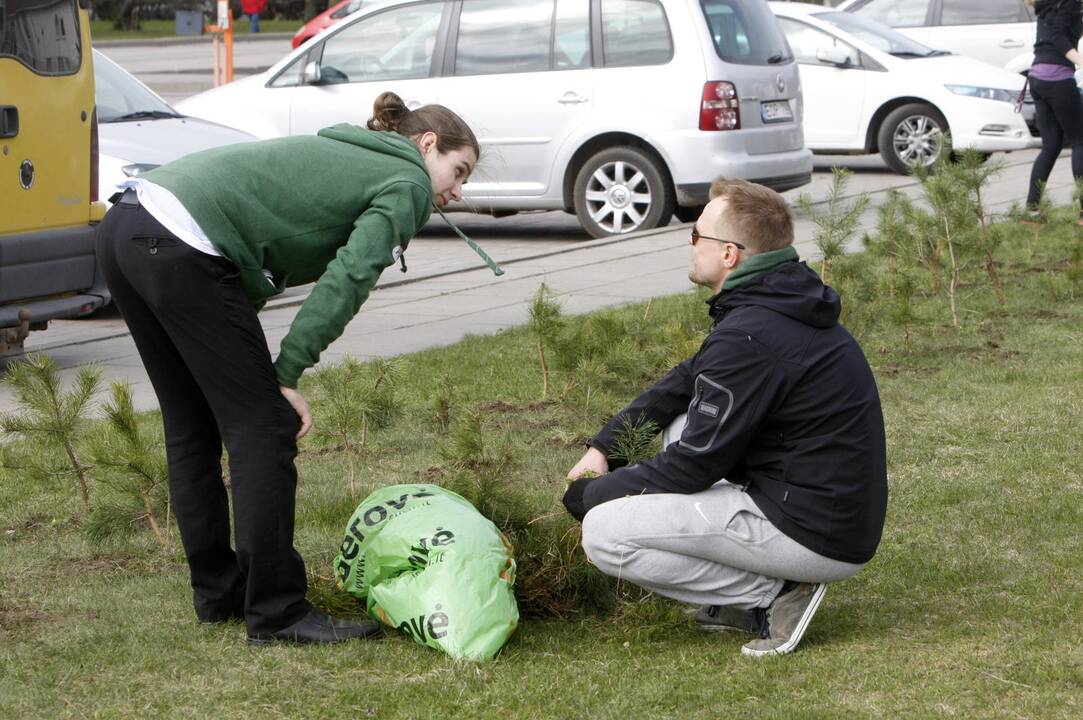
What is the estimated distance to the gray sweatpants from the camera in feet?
12.2

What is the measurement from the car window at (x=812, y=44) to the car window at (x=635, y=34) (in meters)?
3.73

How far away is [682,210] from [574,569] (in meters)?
8.47

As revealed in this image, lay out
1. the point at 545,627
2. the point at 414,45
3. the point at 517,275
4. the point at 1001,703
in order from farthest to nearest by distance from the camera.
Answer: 1. the point at 414,45
2. the point at 517,275
3. the point at 545,627
4. the point at 1001,703

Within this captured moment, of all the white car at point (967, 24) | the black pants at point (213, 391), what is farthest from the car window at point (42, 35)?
the white car at point (967, 24)

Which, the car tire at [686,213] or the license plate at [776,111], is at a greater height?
the license plate at [776,111]

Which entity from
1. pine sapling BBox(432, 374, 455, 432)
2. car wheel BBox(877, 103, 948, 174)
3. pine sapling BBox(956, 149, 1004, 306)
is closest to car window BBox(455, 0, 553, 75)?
pine sapling BBox(956, 149, 1004, 306)

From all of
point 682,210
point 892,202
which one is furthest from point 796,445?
point 682,210

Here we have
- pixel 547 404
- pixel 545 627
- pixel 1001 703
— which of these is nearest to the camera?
pixel 1001 703

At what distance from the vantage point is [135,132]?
30.8 ft

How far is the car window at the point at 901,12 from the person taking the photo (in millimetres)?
17391

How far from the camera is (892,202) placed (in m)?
7.98

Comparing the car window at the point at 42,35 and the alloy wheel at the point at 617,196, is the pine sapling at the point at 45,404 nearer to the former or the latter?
the car window at the point at 42,35

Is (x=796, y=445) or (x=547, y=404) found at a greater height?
(x=796, y=445)

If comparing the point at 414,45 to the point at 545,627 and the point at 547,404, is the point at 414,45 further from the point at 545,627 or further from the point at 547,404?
the point at 545,627
